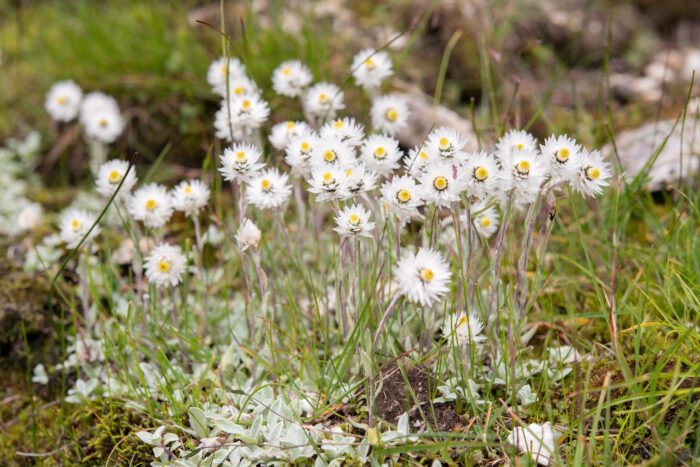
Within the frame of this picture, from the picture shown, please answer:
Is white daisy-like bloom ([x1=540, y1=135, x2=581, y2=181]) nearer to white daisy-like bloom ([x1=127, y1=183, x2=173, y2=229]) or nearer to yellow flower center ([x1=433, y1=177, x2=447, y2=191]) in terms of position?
yellow flower center ([x1=433, y1=177, x2=447, y2=191])

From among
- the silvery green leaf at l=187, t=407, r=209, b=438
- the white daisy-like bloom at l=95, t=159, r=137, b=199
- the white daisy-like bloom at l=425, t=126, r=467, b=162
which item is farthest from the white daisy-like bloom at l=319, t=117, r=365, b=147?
the silvery green leaf at l=187, t=407, r=209, b=438

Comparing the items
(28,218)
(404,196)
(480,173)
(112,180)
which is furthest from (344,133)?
(28,218)

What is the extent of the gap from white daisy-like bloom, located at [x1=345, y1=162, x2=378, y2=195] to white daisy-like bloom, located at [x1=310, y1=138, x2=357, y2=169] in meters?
0.04

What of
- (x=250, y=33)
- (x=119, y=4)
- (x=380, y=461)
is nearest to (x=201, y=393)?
(x=380, y=461)

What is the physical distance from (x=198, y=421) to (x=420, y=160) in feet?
3.29

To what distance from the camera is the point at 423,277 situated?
133 cm

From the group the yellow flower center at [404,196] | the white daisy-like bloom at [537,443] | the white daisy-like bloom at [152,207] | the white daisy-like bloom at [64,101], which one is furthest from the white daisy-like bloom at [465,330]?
the white daisy-like bloom at [64,101]

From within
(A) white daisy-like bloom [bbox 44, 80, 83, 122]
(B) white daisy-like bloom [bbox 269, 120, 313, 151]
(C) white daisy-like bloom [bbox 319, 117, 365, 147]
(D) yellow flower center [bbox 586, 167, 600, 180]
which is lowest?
(D) yellow flower center [bbox 586, 167, 600, 180]

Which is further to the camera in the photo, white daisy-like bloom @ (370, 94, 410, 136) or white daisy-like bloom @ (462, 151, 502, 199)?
white daisy-like bloom @ (370, 94, 410, 136)

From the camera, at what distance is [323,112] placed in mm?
2098

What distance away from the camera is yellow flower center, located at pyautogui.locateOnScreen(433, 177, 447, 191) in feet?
4.72

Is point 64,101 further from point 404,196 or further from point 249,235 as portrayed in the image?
point 404,196

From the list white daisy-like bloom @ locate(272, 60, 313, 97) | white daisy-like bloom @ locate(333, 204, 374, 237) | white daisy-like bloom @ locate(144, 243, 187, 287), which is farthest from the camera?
white daisy-like bloom @ locate(272, 60, 313, 97)

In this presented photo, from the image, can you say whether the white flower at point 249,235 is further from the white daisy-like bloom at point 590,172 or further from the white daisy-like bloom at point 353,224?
the white daisy-like bloom at point 590,172
